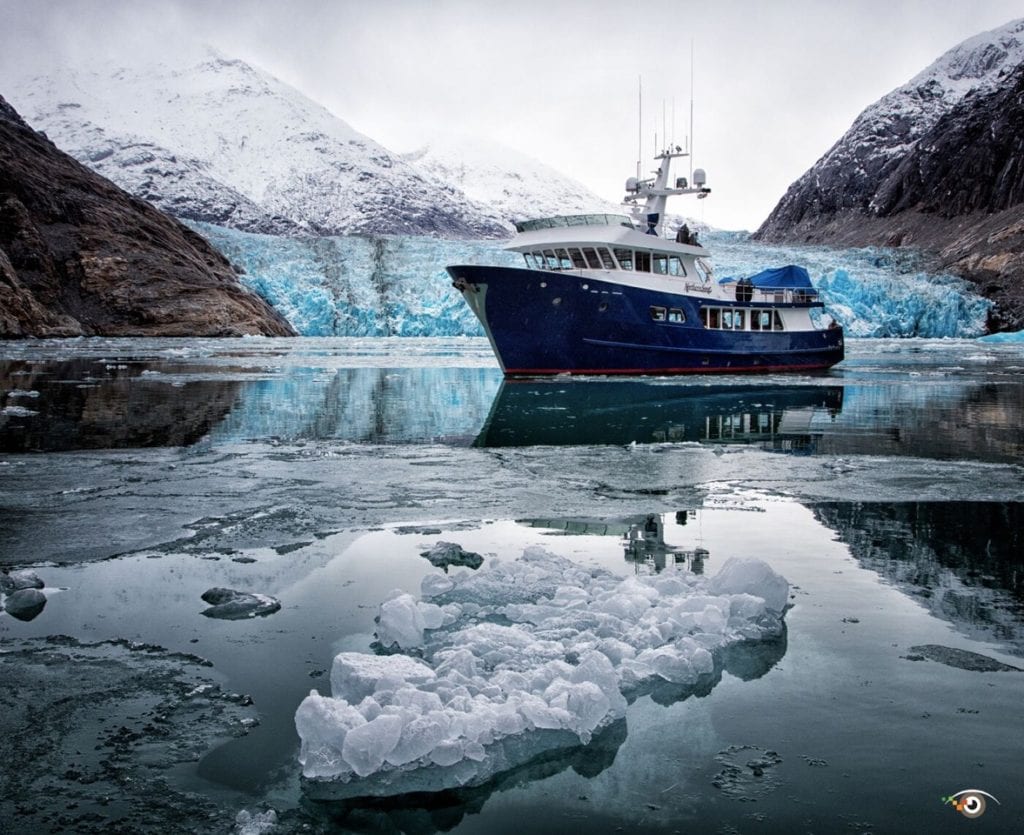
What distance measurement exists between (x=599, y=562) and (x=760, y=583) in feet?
3.96

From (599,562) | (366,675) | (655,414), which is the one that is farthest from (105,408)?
(366,675)

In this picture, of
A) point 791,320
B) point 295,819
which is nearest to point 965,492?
point 295,819

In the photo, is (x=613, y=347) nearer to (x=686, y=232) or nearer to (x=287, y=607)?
(x=686, y=232)

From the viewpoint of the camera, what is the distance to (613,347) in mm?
23281

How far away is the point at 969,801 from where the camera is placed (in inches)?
103

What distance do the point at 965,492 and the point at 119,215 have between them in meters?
69.4

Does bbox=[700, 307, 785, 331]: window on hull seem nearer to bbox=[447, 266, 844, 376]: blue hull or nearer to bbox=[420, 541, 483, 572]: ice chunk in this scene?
bbox=[447, 266, 844, 376]: blue hull

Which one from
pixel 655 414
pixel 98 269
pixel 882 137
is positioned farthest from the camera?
pixel 882 137

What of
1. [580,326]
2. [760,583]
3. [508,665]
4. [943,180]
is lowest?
[508,665]

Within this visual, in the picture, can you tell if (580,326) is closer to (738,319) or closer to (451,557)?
(738,319)

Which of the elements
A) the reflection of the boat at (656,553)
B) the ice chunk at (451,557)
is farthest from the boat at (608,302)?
the ice chunk at (451,557)

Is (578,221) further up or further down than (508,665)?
further up

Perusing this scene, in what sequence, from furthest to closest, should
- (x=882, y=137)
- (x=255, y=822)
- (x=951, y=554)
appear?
(x=882, y=137) → (x=951, y=554) → (x=255, y=822)

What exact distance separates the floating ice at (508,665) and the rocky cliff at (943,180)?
71139mm
